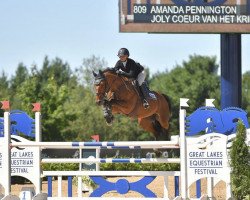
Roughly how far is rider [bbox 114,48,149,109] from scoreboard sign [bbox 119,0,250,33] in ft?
7.78

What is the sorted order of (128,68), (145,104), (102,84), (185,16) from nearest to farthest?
(102,84) → (128,68) → (145,104) → (185,16)

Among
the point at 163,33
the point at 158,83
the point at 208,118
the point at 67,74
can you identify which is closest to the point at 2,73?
the point at 67,74

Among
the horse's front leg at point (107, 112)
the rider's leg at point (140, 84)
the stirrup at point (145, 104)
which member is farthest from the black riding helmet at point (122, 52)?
the stirrup at point (145, 104)

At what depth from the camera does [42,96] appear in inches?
1217

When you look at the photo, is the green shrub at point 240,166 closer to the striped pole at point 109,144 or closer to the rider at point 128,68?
the striped pole at point 109,144

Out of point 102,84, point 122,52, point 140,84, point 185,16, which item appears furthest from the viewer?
point 185,16

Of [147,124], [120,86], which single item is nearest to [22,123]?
[120,86]

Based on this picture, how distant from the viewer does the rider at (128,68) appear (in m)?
12.0

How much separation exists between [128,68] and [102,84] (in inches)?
27.1

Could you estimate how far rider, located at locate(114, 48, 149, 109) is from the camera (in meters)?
12.0

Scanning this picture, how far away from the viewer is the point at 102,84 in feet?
38.0

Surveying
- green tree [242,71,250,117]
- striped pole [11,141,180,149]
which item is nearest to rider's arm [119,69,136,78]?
striped pole [11,141,180,149]

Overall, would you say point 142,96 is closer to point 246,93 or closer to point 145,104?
point 145,104

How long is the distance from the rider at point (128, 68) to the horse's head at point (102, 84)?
231mm
